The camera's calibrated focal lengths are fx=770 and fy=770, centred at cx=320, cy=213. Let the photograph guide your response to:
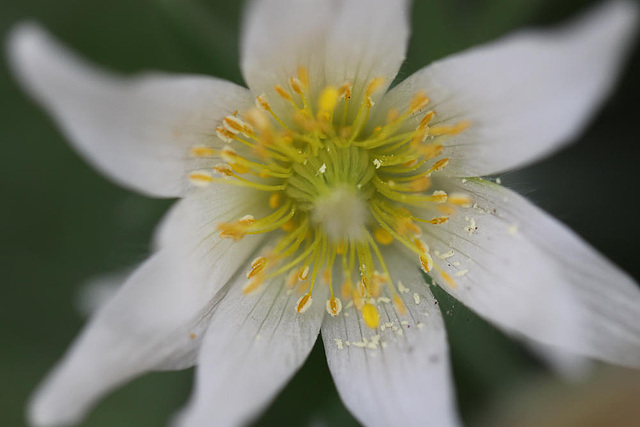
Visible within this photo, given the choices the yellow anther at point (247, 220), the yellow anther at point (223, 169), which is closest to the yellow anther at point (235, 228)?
the yellow anther at point (247, 220)

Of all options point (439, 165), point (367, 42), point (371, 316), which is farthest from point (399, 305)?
point (367, 42)

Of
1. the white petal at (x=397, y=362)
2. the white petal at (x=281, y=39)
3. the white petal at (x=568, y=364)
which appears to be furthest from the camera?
the white petal at (x=568, y=364)

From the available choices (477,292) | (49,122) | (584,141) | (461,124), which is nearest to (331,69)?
(461,124)

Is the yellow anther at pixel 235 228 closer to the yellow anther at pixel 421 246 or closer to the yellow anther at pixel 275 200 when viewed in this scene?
the yellow anther at pixel 275 200

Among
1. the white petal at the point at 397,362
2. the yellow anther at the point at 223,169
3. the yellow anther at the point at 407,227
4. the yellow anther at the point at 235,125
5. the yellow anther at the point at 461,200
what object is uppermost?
the yellow anther at the point at 235,125

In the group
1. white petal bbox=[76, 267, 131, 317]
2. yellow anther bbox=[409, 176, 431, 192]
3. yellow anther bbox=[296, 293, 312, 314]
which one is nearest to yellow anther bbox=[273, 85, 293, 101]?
yellow anther bbox=[409, 176, 431, 192]
